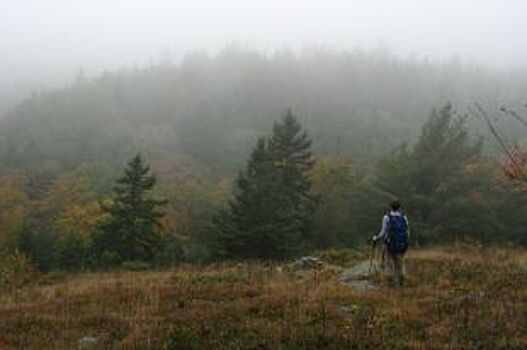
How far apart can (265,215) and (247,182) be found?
5104mm

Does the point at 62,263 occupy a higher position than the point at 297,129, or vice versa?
the point at 297,129

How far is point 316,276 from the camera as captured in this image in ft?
68.9

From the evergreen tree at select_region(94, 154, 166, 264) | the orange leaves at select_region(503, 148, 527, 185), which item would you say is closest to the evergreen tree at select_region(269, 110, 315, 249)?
the evergreen tree at select_region(94, 154, 166, 264)

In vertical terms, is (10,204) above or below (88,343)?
above

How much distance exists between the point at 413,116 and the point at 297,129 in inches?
5422

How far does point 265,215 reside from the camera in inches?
1599

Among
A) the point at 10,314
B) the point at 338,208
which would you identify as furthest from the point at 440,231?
the point at 10,314

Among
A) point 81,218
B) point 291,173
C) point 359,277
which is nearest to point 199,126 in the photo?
point 81,218

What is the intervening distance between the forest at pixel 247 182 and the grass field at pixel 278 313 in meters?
2.80

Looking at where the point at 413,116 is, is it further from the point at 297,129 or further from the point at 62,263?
the point at 62,263

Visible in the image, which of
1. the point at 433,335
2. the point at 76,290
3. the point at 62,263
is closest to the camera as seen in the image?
the point at 433,335

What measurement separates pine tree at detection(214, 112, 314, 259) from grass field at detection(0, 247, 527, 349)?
734 inches

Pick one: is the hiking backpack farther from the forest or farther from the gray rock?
the gray rock

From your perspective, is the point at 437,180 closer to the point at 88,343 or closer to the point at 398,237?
the point at 398,237
